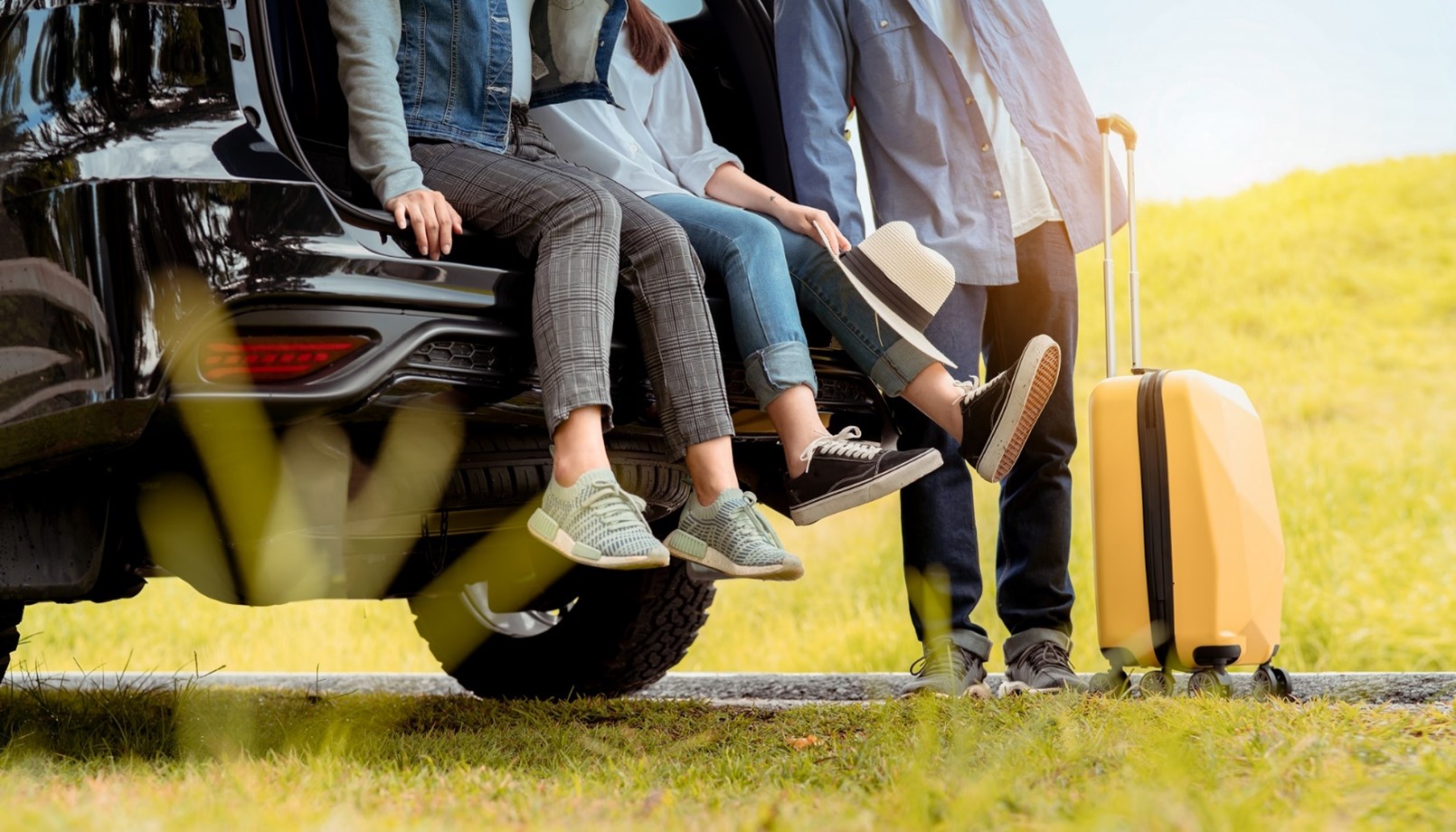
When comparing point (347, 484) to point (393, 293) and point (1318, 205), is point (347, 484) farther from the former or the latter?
point (1318, 205)

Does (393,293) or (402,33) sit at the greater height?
(402,33)

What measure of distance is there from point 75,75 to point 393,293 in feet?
1.79

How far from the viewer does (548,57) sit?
8.09ft

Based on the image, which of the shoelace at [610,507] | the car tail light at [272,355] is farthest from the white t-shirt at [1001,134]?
the car tail light at [272,355]

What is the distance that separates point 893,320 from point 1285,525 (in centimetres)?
469

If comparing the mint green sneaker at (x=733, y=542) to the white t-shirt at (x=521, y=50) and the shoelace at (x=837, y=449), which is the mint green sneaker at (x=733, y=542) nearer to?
the shoelace at (x=837, y=449)

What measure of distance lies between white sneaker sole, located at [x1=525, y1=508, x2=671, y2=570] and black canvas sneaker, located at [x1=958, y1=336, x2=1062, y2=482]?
2.15 ft


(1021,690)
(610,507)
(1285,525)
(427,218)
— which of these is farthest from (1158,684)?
(1285,525)

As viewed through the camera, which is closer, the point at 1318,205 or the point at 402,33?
the point at 402,33

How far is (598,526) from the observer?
1877 millimetres

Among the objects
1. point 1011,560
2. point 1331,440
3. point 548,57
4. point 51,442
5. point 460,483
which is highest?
point 548,57

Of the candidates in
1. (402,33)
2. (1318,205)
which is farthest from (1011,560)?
(1318,205)

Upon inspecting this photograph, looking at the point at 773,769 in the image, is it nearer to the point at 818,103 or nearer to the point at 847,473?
the point at 847,473

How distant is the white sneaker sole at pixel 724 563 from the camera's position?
1.97 metres
